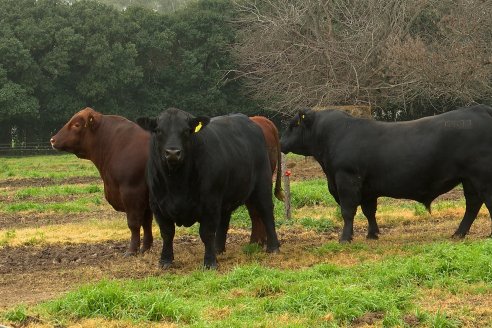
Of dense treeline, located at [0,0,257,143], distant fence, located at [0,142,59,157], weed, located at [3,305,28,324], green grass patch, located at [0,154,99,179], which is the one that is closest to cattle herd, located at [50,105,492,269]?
weed, located at [3,305,28,324]

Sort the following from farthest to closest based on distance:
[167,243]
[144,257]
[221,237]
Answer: [221,237]
[144,257]
[167,243]

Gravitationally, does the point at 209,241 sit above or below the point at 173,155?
below

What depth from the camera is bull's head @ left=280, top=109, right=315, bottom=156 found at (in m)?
12.0

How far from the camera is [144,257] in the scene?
10609mm

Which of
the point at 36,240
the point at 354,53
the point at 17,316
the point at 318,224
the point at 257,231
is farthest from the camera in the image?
the point at 354,53

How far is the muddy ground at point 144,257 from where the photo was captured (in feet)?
29.9

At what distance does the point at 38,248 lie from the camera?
12.0 metres

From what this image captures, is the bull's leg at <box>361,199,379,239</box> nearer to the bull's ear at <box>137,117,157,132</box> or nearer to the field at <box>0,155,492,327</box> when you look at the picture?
the field at <box>0,155,492,327</box>

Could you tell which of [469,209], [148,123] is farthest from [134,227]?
[469,209]

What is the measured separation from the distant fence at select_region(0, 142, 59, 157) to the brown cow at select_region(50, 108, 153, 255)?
32.8 meters

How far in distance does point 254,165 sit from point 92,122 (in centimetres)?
248

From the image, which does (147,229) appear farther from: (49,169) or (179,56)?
(179,56)

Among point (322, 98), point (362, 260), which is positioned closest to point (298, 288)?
point (362, 260)

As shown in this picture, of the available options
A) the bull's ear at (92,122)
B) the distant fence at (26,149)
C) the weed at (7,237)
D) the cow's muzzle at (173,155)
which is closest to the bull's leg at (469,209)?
the cow's muzzle at (173,155)
